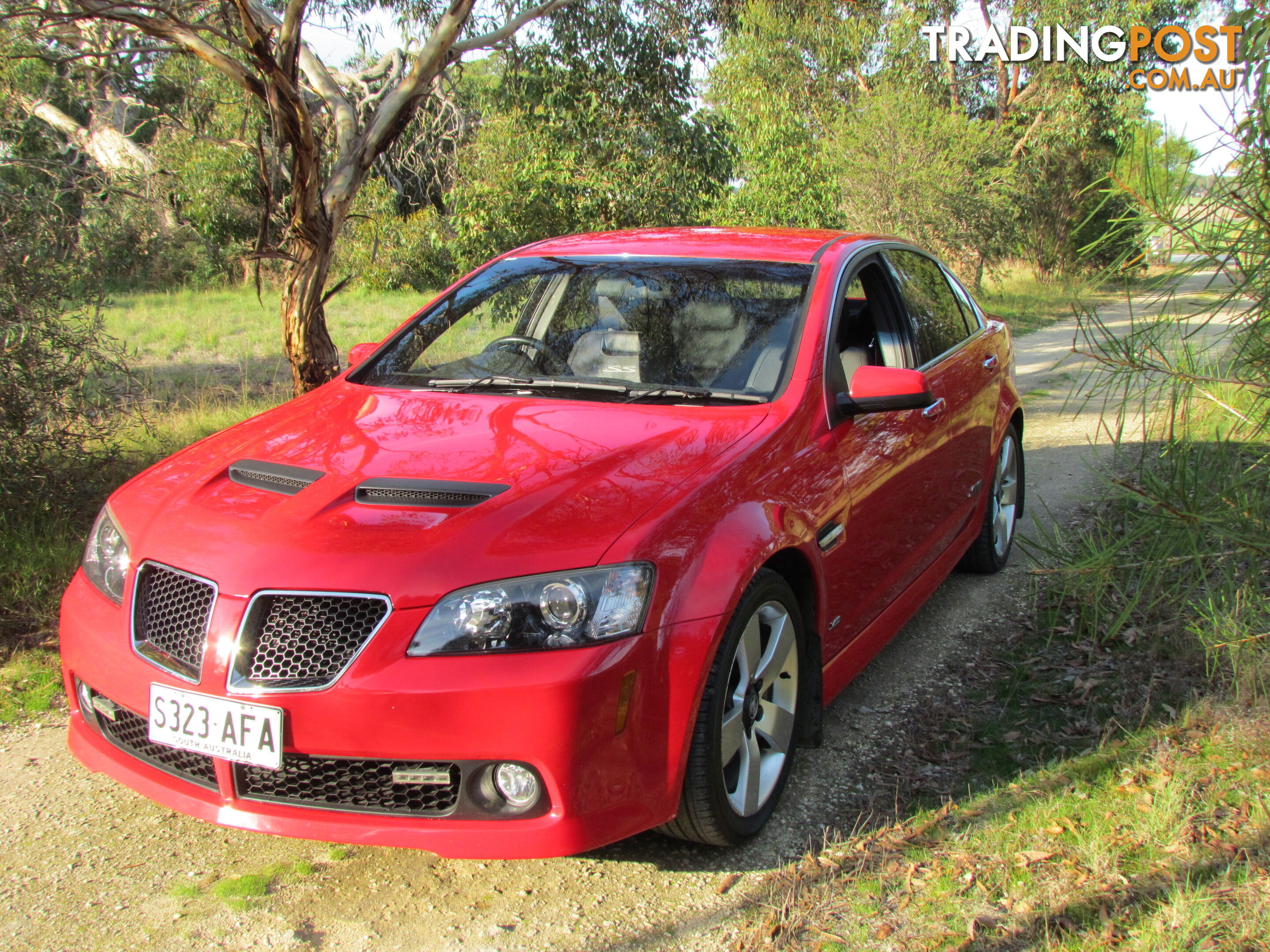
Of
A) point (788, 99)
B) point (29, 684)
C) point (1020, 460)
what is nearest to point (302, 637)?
point (29, 684)

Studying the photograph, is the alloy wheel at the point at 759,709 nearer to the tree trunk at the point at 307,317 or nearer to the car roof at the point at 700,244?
the car roof at the point at 700,244

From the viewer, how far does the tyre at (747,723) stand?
263 centimetres

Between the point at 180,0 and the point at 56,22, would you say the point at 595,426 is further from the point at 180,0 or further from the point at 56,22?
the point at 180,0

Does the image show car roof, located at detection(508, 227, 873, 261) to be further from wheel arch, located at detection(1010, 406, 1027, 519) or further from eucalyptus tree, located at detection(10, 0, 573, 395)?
eucalyptus tree, located at detection(10, 0, 573, 395)

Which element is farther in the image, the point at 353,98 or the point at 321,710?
the point at 353,98

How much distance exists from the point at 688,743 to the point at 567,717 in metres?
0.37

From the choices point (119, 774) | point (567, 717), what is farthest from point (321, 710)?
point (119, 774)

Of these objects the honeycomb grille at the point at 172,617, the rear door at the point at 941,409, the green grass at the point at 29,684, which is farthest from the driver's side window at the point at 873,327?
the green grass at the point at 29,684

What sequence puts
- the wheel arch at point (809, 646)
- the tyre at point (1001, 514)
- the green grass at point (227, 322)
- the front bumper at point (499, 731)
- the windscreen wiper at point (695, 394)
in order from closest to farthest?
the front bumper at point (499, 731) < the wheel arch at point (809, 646) < the windscreen wiper at point (695, 394) < the tyre at point (1001, 514) < the green grass at point (227, 322)

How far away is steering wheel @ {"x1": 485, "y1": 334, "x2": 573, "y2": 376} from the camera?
371 centimetres

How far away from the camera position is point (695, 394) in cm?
338

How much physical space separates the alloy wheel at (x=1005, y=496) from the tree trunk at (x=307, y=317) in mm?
4621

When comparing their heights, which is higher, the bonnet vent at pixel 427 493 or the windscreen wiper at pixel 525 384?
the windscreen wiper at pixel 525 384

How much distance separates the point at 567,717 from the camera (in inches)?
91.7
